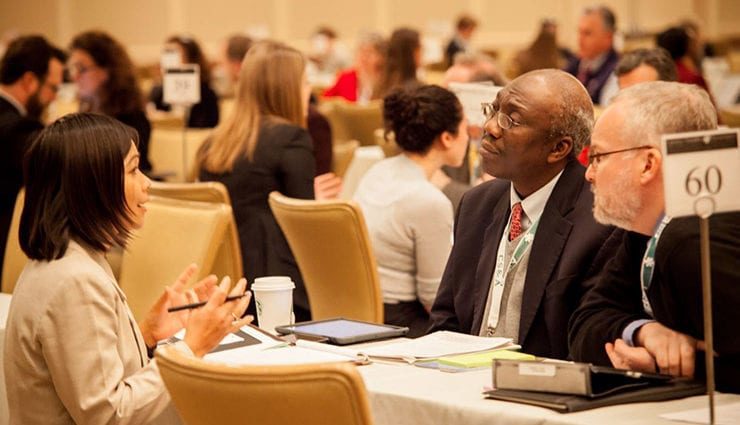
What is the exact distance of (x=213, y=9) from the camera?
15836mm

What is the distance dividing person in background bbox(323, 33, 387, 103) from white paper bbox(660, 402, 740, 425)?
7.21 m

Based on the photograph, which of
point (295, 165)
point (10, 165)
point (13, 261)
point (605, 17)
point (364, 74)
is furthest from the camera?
point (364, 74)

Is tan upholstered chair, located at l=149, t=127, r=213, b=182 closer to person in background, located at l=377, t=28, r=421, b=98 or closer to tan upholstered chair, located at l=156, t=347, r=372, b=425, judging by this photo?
person in background, located at l=377, t=28, r=421, b=98

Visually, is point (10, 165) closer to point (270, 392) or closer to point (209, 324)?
point (209, 324)

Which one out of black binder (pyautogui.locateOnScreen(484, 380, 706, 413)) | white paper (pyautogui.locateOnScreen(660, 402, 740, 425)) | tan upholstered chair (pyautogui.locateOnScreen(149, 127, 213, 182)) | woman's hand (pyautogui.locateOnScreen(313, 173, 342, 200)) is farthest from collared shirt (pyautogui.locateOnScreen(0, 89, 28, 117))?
white paper (pyautogui.locateOnScreen(660, 402, 740, 425))

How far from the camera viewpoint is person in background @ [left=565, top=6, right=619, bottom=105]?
9.27 meters

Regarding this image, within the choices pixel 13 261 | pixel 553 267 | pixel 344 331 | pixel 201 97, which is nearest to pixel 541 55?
pixel 201 97

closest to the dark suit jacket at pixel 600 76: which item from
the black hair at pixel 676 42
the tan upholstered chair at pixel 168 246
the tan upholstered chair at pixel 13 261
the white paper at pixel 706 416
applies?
the black hair at pixel 676 42

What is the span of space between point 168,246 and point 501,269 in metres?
1.15

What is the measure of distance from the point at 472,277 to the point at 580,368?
3.55 feet

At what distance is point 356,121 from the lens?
28.0ft

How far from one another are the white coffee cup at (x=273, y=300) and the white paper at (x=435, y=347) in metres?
0.42

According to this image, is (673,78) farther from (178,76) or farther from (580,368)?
(580,368)

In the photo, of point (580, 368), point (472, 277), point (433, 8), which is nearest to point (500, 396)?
point (580, 368)
